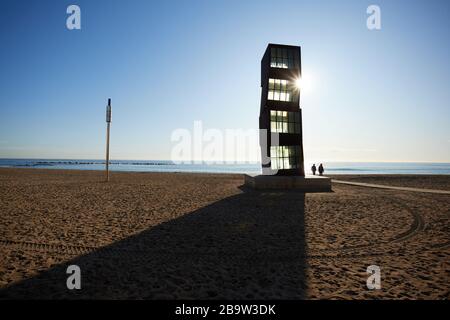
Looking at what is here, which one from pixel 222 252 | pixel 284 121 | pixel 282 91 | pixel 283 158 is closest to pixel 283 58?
pixel 282 91

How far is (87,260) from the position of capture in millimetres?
6074

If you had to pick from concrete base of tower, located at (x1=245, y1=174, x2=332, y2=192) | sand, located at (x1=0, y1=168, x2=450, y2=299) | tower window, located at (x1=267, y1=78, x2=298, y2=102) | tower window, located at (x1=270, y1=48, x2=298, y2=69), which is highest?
tower window, located at (x1=270, y1=48, x2=298, y2=69)

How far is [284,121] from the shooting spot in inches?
958

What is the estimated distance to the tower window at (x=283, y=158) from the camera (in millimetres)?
24250

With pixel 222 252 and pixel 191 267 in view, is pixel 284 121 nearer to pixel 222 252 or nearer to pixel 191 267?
pixel 222 252

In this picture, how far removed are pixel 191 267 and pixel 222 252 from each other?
1271 millimetres

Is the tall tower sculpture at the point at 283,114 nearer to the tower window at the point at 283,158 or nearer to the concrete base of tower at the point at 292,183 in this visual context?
the tower window at the point at 283,158

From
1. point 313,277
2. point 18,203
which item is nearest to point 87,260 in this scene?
point 313,277

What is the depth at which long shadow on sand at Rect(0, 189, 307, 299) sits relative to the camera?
4.61 m

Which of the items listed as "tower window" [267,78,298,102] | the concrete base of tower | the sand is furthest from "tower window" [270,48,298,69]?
the sand

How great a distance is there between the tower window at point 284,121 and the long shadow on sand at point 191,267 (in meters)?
15.8

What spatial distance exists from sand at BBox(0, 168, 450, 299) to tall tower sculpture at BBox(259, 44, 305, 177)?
39.1 ft

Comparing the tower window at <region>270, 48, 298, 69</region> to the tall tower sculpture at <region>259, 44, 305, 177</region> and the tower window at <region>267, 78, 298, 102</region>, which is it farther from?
the tower window at <region>267, 78, 298, 102</region>
